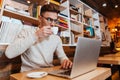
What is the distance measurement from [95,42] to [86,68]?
23cm

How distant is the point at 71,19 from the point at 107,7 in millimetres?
3156

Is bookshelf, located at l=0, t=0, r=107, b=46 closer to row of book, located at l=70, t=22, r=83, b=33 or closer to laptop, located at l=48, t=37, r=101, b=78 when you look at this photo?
row of book, located at l=70, t=22, r=83, b=33

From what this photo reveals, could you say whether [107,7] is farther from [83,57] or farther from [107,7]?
[83,57]

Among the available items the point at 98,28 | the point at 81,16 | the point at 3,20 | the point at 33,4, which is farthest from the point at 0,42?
the point at 98,28

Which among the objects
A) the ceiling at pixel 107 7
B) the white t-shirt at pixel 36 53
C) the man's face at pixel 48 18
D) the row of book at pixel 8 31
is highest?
the ceiling at pixel 107 7

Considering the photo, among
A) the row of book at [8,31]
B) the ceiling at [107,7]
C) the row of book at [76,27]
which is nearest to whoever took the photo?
the row of book at [8,31]

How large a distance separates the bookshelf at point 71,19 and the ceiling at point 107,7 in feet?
1.73

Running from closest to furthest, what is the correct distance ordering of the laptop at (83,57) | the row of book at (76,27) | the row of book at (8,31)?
the laptop at (83,57) < the row of book at (8,31) < the row of book at (76,27)

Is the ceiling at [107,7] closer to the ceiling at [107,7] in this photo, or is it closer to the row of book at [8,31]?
the ceiling at [107,7]

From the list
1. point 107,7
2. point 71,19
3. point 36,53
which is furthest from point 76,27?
point 107,7

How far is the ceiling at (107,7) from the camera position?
4439 millimetres

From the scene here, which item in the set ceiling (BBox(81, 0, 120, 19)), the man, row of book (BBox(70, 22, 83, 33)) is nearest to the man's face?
the man

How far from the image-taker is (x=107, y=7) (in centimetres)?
543

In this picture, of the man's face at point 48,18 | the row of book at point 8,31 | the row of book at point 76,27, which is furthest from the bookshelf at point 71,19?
the man's face at point 48,18
